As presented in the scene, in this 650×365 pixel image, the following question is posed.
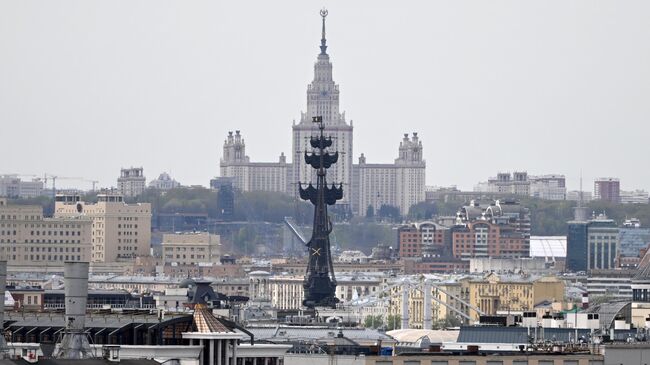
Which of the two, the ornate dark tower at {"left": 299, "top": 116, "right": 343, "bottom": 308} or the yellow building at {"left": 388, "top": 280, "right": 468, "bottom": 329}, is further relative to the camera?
the yellow building at {"left": 388, "top": 280, "right": 468, "bottom": 329}

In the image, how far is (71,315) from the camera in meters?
44.5

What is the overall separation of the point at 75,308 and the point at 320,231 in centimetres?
6688

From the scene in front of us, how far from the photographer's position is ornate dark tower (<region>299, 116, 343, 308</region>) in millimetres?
111312

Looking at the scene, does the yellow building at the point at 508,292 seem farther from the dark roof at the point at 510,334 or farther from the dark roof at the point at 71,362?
the dark roof at the point at 71,362

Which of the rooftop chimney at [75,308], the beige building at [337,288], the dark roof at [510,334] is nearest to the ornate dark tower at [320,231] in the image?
the dark roof at [510,334]

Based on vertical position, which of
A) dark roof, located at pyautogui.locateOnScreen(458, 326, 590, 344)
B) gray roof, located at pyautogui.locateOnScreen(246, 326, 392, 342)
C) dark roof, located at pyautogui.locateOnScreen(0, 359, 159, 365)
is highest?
dark roof, located at pyautogui.locateOnScreen(0, 359, 159, 365)

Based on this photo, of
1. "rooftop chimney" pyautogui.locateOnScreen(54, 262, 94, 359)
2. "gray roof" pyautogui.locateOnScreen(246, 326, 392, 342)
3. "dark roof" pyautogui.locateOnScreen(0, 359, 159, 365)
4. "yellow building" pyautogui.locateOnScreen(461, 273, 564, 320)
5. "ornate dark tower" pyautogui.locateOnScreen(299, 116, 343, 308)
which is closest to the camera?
"dark roof" pyautogui.locateOnScreen(0, 359, 159, 365)

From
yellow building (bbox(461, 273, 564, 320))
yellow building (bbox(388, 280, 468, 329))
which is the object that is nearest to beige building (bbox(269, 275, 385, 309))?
yellow building (bbox(461, 273, 564, 320))

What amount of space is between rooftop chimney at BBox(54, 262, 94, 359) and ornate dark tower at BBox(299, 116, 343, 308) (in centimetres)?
6483

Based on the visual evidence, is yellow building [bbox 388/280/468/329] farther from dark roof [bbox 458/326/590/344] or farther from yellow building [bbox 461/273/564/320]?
dark roof [bbox 458/326/590/344]

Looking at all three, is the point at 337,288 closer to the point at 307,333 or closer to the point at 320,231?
the point at 320,231

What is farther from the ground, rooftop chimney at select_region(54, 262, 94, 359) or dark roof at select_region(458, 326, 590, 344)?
rooftop chimney at select_region(54, 262, 94, 359)

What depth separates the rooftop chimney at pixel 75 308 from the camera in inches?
1716

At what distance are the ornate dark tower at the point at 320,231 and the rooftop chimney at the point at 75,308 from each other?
64.8 meters
